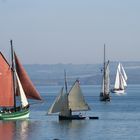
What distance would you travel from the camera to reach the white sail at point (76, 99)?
9644 cm

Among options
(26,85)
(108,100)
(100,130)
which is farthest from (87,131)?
(108,100)

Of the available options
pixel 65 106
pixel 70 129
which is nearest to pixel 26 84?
pixel 65 106

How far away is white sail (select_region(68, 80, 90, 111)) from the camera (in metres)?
96.4

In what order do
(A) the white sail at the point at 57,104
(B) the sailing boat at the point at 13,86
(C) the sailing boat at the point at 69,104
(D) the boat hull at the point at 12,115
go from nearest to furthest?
(A) the white sail at the point at 57,104 → (C) the sailing boat at the point at 69,104 → (B) the sailing boat at the point at 13,86 → (D) the boat hull at the point at 12,115

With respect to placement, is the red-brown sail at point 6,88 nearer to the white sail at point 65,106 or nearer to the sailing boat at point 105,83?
the white sail at point 65,106

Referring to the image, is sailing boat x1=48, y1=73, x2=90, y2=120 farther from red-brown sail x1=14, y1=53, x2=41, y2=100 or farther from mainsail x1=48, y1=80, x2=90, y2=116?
red-brown sail x1=14, y1=53, x2=41, y2=100

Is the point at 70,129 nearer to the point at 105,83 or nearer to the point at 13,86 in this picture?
the point at 13,86

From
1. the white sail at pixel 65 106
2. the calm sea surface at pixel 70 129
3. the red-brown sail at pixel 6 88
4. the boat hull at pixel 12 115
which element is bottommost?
the calm sea surface at pixel 70 129

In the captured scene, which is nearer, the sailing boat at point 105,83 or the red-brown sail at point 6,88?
the red-brown sail at point 6,88

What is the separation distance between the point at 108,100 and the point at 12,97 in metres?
62.9

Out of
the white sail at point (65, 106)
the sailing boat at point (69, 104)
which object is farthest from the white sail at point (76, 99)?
the white sail at point (65, 106)

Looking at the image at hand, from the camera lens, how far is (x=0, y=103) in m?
97.8

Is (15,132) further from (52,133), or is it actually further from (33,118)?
(33,118)

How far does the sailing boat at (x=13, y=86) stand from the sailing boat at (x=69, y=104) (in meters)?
3.71
